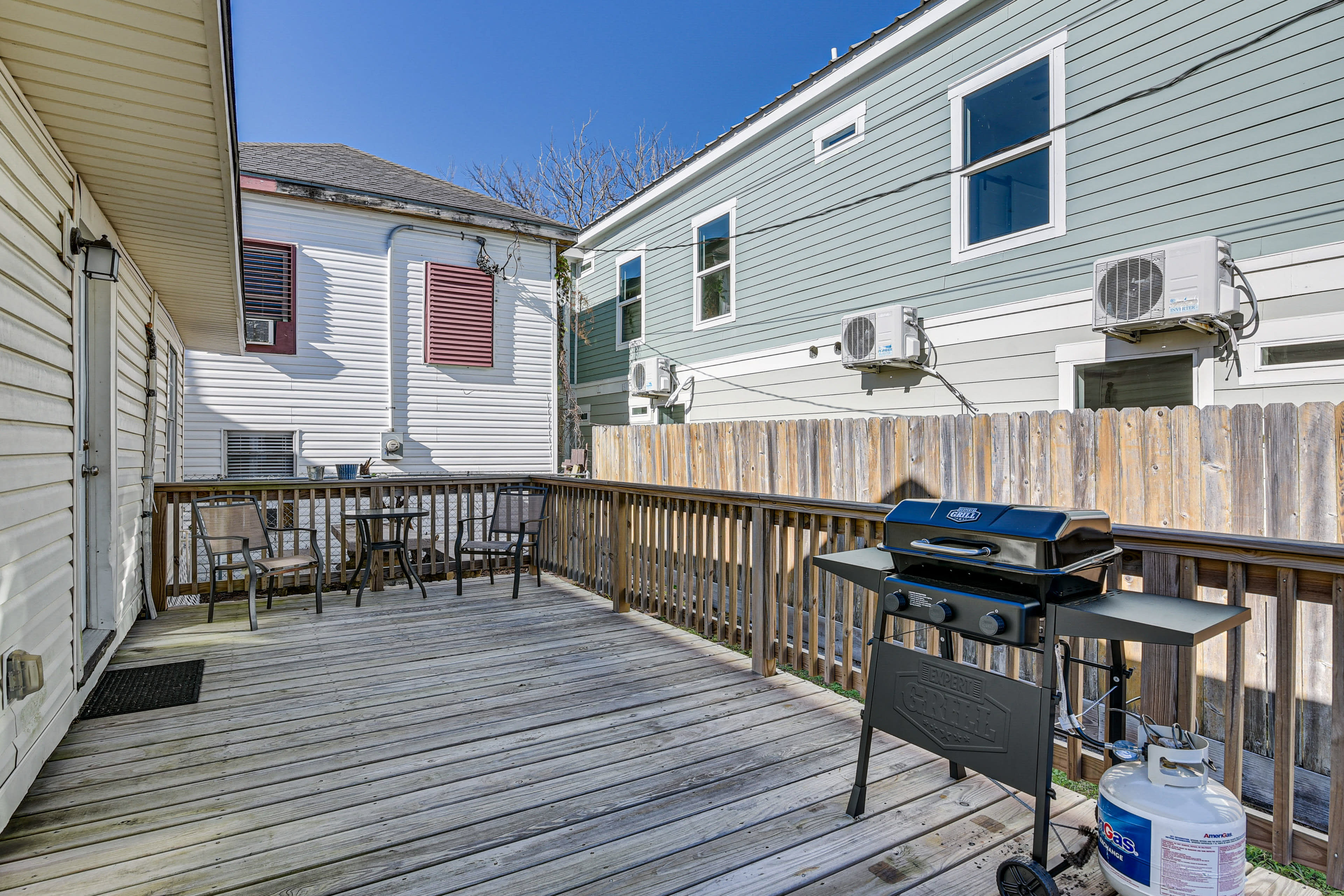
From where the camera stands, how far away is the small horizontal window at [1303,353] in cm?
374

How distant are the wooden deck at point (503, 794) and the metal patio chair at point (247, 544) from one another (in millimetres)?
901

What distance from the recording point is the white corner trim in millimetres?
5668

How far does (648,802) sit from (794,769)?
0.58m


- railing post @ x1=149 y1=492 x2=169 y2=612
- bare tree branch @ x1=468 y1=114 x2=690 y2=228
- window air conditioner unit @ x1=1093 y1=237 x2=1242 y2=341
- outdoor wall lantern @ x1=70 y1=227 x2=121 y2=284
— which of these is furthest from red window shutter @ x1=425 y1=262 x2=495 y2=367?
bare tree branch @ x1=468 y1=114 x2=690 y2=228

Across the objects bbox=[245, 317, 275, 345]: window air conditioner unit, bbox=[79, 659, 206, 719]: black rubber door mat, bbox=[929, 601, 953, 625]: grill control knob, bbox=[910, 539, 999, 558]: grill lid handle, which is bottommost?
bbox=[79, 659, 206, 719]: black rubber door mat

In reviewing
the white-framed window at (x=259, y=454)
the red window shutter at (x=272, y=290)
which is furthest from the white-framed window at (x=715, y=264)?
the white-framed window at (x=259, y=454)

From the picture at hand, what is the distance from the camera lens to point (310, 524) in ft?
20.2

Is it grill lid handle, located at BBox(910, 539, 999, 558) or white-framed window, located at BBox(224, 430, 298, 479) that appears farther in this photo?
white-framed window, located at BBox(224, 430, 298, 479)

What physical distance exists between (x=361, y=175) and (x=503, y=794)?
8.54 m

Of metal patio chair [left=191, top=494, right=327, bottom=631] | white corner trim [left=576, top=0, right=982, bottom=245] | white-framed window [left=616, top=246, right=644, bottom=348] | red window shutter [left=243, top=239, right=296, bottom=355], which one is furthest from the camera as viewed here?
white-framed window [left=616, top=246, right=644, bottom=348]

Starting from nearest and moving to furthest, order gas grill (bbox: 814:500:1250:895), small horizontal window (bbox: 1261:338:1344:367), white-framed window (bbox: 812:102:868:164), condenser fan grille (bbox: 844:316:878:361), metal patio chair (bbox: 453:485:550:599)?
gas grill (bbox: 814:500:1250:895) < small horizontal window (bbox: 1261:338:1344:367) < metal patio chair (bbox: 453:485:550:599) < condenser fan grille (bbox: 844:316:878:361) < white-framed window (bbox: 812:102:868:164)

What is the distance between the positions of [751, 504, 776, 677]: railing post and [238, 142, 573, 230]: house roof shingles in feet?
21.9

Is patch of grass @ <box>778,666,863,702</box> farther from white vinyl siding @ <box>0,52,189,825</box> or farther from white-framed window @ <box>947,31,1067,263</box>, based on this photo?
white-framed window @ <box>947,31,1067,263</box>

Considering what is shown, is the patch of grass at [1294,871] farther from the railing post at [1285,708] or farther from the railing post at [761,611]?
the railing post at [761,611]
